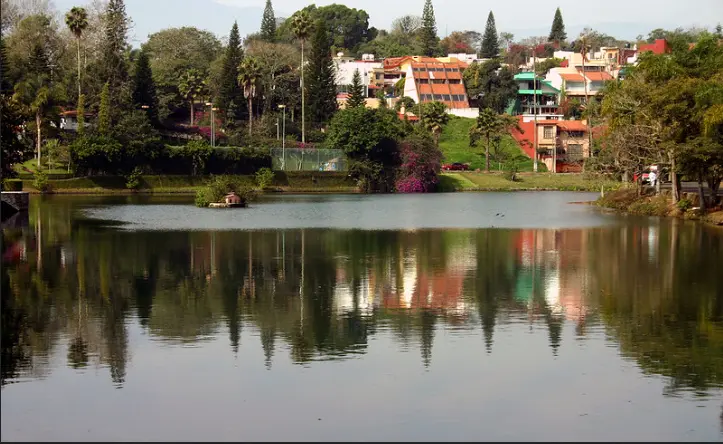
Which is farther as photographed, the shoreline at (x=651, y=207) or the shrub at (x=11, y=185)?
the shrub at (x=11, y=185)

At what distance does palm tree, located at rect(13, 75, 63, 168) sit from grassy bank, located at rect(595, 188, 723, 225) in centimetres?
4888

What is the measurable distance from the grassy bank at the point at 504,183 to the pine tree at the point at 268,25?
7523 cm

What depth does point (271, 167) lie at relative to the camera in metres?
101

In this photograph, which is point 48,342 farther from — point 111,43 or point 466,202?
point 111,43

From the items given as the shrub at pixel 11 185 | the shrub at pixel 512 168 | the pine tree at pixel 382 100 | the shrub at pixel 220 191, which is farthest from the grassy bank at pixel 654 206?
the pine tree at pixel 382 100

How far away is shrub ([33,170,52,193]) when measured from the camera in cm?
8350

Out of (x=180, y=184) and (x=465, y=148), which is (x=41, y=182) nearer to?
(x=180, y=184)

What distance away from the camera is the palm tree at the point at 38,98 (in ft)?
284

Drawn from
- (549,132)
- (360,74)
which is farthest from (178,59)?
(549,132)

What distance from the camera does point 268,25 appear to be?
179875mm

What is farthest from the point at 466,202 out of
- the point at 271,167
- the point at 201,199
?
the point at 271,167

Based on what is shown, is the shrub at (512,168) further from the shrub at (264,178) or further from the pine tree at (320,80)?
the shrub at (264,178)

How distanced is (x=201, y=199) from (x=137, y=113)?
34.8 meters

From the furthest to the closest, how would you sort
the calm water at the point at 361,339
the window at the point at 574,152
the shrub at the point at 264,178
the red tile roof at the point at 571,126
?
the red tile roof at the point at 571,126, the window at the point at 574,152, the shrub at the point at 264,178, the calm water at the point at 361,339
